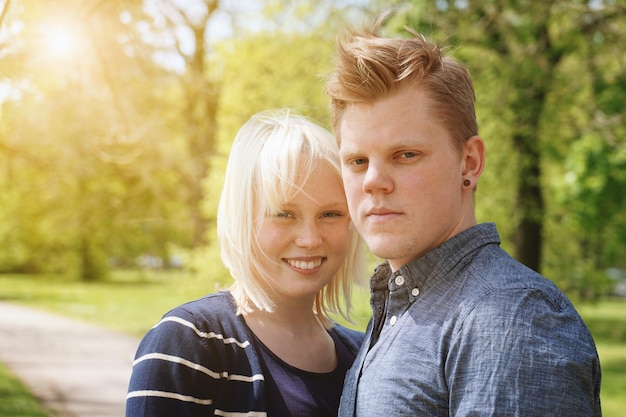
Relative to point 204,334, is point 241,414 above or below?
below

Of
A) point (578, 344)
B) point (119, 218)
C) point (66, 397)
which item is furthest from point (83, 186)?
point (578, 344)

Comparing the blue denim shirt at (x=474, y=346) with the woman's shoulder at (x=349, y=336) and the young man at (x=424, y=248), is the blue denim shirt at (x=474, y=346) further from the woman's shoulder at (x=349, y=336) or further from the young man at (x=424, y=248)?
the woman's shoulder at (x=349, y=336)

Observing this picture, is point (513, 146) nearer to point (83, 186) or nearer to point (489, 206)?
Answer: point (489, 206)

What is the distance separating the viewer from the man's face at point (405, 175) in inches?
76.6

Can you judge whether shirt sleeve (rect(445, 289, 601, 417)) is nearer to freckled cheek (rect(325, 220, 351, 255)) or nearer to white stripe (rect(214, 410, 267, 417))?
white stripe (rect(214, 410, 267, 417))

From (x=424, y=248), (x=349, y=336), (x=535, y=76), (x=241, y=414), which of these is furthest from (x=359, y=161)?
(x=535, y=76)

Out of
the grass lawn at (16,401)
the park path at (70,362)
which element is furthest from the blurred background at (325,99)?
the grass lawn at (16,401)

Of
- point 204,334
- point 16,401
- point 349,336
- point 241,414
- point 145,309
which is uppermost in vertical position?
point 204,334

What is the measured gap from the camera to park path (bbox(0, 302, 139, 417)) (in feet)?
29.5

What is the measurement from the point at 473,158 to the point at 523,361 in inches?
26.0

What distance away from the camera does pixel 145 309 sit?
22328 millimetres

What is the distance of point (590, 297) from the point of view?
43.0ft

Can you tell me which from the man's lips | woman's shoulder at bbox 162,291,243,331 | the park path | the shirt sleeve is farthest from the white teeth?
the park path

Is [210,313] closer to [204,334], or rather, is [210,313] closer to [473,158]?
[204,334]
